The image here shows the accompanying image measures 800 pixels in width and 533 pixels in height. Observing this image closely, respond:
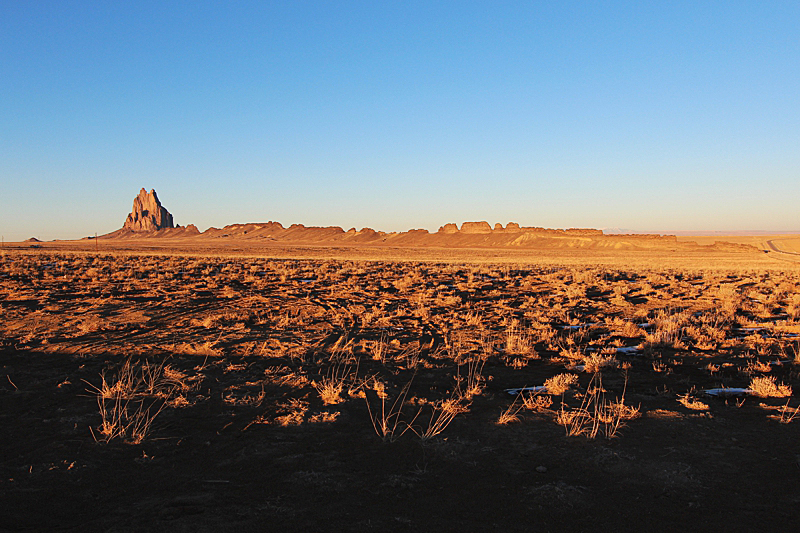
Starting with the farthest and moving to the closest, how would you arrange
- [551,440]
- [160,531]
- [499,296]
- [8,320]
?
[499,296] → [8,320] → [551,440] → [160,531]

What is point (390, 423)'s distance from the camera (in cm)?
547

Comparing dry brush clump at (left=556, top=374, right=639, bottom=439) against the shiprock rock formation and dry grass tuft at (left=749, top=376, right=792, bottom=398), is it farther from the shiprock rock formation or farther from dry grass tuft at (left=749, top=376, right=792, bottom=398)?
the shiprock rock formation

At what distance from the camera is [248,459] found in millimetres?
4434

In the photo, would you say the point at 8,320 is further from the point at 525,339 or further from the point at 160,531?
the point at 525,339

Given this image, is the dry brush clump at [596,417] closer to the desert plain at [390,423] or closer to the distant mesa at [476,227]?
the desert plain at [390,423]

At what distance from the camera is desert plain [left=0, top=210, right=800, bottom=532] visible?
358 cm

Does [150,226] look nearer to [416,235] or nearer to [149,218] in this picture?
[149,218]

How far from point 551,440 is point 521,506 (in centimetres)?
147

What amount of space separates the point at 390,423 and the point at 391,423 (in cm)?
1

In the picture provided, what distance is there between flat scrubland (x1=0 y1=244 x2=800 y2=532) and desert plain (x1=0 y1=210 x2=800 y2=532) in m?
0.02

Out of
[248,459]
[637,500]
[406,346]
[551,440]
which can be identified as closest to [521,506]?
[637,500]

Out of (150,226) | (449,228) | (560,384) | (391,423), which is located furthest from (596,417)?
(150,226)

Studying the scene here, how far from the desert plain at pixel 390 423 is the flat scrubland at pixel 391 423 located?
1.0 inches

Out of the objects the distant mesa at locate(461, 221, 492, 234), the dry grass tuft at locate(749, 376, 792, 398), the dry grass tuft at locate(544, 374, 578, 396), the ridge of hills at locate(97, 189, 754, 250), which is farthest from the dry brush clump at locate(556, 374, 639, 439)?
the distant mesa at locate(461, 221, 492, 234)
